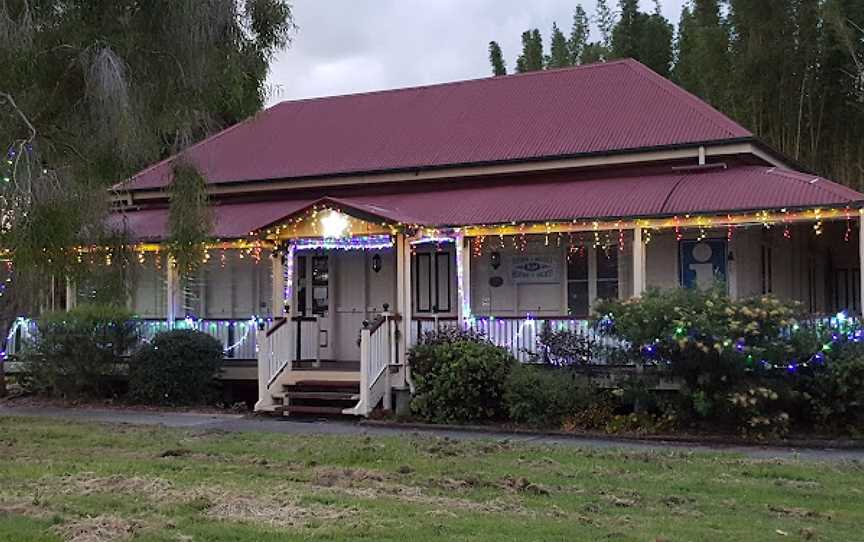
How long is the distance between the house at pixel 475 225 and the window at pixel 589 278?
0.04m

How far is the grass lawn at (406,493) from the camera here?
7.37m

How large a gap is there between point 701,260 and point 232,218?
9.21 m

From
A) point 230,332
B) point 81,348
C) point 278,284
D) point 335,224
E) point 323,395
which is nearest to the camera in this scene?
point 323,395

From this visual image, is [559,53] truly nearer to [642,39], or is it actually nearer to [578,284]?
[642,39]

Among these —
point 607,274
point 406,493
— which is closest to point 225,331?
point 607,274

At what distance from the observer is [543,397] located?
1440cm

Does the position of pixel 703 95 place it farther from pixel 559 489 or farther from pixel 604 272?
pixel 559 489

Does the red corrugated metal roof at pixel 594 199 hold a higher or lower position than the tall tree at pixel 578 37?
lower

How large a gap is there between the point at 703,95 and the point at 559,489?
21.9 metres

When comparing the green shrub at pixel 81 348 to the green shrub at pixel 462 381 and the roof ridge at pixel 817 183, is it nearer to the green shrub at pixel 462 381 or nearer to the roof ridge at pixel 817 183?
the green shrub at pixel 462 381

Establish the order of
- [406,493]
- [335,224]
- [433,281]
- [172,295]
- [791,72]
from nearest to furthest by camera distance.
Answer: [406,493], [335,224], [433,281], [172,295], [791,72]

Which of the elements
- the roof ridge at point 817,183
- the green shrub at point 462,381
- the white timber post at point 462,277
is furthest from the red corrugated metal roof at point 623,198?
the green shrub at point 462,381

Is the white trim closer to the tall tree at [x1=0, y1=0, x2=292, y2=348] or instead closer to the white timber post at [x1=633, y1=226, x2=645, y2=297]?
the white timber post at [x1=633, y1=226, x2=645, y2=297]

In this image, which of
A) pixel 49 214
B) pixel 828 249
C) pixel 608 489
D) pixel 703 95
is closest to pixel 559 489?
pixel 608 489
